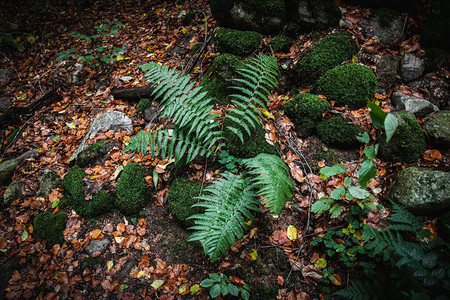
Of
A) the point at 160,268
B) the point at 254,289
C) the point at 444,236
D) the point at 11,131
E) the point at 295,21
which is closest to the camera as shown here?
the point at 444,236

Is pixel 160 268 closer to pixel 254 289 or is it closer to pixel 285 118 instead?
pixel 254 289

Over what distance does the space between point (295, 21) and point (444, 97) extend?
234cm

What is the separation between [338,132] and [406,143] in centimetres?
68

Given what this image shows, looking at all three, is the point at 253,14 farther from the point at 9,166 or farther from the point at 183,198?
the point at 9,166

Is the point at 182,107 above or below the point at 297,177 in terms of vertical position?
above

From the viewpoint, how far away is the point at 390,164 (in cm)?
249

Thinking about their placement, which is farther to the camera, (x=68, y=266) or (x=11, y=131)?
(x=11, y=131)

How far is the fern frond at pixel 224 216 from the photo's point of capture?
6.47ft

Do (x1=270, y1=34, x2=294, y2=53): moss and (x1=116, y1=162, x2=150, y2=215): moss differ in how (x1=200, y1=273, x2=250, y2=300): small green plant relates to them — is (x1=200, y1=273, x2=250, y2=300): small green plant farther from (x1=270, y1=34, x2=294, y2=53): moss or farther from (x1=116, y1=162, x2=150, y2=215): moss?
(x1=270, y1=34, x2=294, y2=53): moss

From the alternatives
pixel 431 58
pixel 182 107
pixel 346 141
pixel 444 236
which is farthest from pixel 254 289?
pixel 431 58

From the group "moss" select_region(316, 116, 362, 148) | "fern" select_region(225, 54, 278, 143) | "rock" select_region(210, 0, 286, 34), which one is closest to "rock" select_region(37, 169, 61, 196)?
"fern" select_region(225, 54, 278, 143)

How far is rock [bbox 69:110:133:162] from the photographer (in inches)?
143

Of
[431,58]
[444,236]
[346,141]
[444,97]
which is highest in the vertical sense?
[431,58]

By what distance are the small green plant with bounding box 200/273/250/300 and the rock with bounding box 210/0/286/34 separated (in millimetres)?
3727
